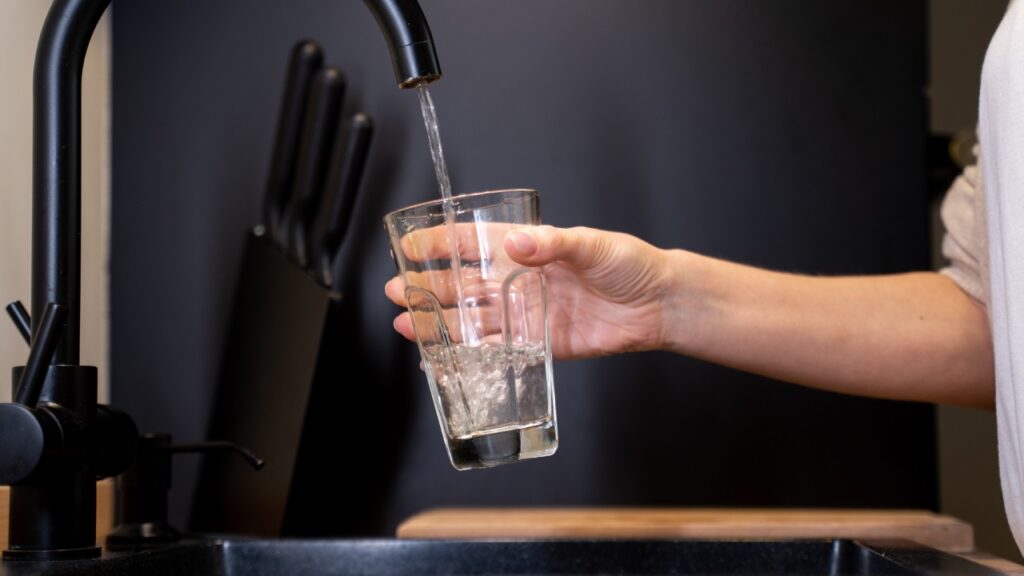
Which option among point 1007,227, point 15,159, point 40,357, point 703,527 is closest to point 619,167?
point 703,527

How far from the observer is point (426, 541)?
888 mm

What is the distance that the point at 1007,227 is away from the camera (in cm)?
83

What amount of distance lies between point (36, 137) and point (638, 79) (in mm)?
823

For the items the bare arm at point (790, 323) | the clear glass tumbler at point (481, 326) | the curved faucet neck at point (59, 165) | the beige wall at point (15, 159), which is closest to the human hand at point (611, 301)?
the bare arm at point (790, 323)

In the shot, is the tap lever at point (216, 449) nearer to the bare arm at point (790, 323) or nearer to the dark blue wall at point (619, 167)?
the bare arm at point (790, 323)

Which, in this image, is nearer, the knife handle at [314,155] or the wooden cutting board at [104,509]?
the wooden cutting board at [104,509]

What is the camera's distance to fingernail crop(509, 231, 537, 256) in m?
0.70

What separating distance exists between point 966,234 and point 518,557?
0.54 meters

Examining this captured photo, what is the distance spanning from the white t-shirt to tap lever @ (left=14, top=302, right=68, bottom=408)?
2.25ft

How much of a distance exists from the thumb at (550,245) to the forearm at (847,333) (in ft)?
0.66

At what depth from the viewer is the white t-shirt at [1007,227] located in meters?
0.82

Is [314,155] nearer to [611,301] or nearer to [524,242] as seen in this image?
[611,301]

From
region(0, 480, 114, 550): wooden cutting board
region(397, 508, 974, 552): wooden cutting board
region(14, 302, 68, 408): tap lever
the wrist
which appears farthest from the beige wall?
the wrist

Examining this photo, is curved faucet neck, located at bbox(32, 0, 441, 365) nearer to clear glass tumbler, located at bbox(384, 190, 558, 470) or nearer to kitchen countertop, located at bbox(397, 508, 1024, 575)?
clear glass tumbler, located at bbox(384, 190, 558, 470)
